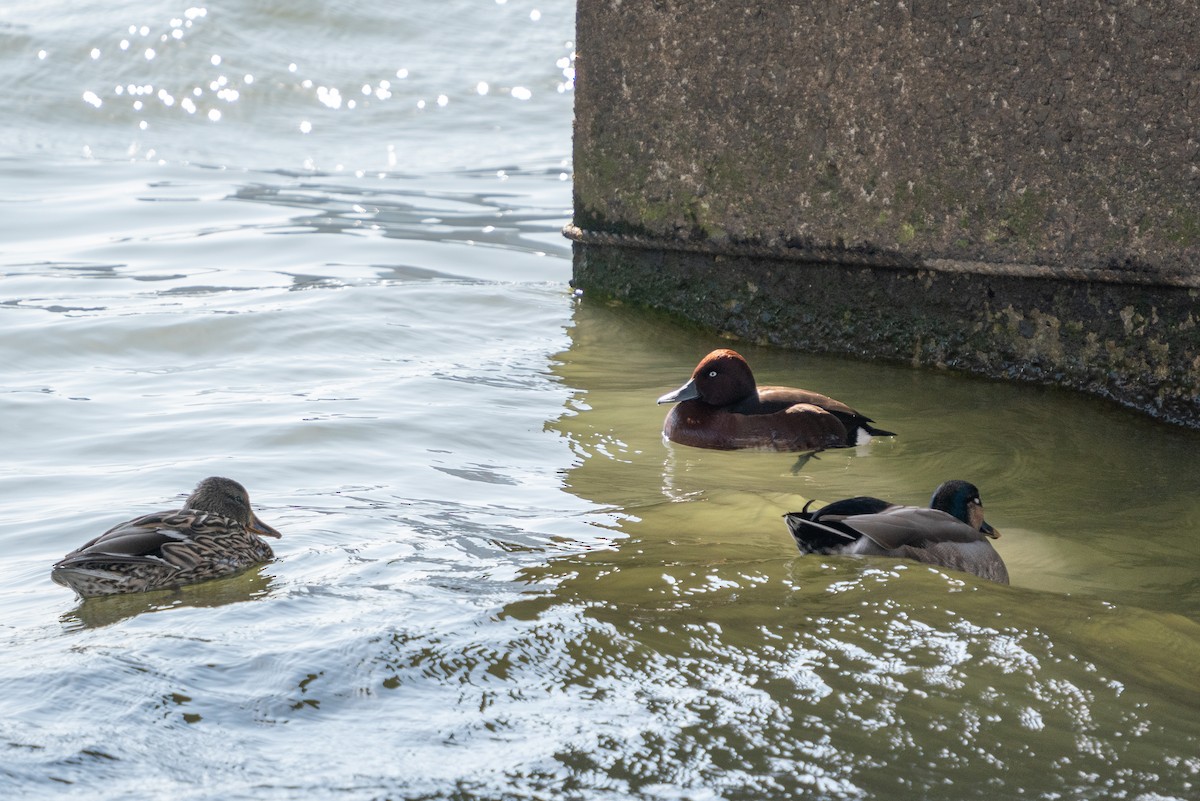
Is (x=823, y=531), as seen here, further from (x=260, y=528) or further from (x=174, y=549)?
(x=174, y=549)

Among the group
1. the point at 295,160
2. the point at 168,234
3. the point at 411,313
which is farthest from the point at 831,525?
the point at 295,160

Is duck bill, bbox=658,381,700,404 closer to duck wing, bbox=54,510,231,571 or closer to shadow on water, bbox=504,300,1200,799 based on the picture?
shadow on water, bbox=504,300,1200,799

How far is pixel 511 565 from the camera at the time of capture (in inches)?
202

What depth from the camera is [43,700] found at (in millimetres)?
3941

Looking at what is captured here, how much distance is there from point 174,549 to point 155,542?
0.07 meters

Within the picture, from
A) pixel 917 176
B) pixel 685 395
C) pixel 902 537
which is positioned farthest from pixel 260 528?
pixel 917 176

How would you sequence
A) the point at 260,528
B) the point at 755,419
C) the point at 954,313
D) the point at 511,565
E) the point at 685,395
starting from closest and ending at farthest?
the point at 511,565, the point at 260,528, the point at 755,419, the point at 685,395, the point at 954,313

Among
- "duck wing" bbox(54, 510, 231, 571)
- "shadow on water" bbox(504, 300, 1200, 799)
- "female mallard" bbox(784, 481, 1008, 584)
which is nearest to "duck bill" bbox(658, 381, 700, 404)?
"shadow on water" bbox(504, 300, 1200, 799)

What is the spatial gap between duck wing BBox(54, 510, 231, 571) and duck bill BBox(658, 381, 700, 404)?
271cm

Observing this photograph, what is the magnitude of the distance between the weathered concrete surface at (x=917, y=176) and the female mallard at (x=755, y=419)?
1.14 m

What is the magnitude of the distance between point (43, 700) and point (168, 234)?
9739 millimetres

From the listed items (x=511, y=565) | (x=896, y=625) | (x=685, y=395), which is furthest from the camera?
(x=685, y=395)

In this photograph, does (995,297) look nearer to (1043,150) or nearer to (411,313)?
(1043,150)

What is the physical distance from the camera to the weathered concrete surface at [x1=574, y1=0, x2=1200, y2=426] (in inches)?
279
